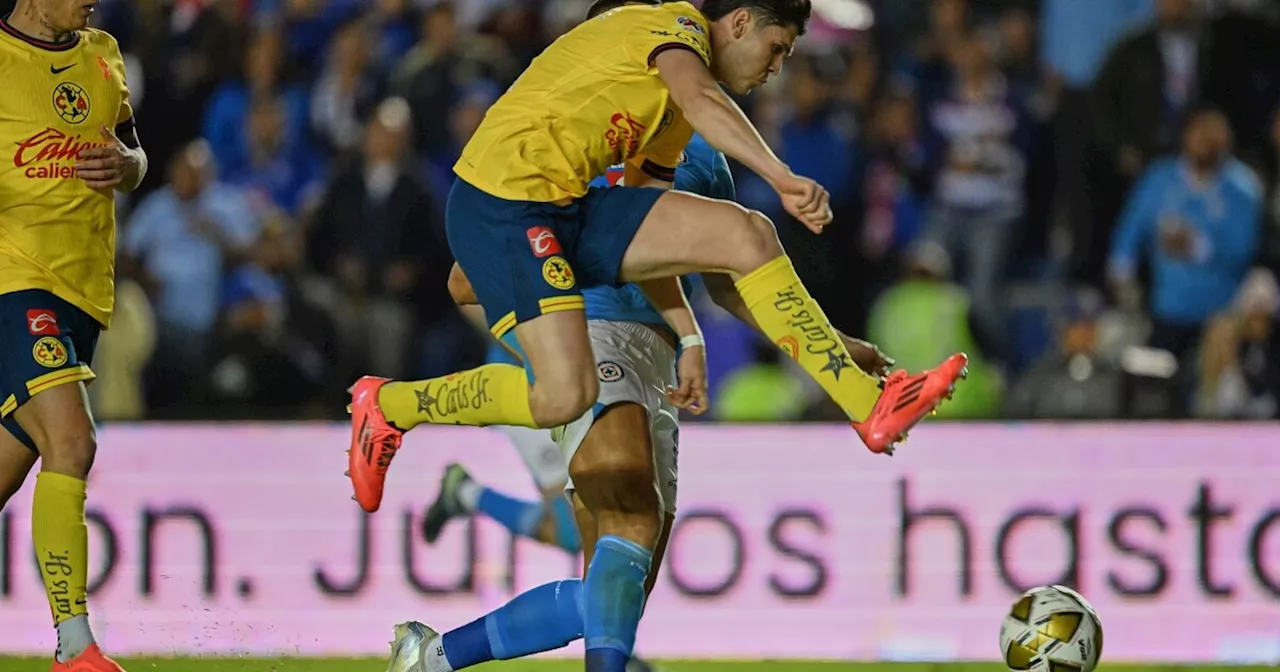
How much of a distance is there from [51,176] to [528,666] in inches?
116

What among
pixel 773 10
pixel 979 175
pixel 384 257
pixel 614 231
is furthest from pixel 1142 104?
pixel 614 231

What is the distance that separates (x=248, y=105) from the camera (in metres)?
12.5

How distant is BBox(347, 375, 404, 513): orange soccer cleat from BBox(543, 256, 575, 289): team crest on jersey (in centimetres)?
82

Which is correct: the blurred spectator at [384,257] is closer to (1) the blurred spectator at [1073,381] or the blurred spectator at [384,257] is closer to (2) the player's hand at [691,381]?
(1) the blurred spectator at [1073,381]

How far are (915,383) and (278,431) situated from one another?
170 inches

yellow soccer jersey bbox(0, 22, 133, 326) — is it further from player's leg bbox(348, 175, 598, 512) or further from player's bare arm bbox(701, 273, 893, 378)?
player's bare arm bbox(701, 273, 893, 378)

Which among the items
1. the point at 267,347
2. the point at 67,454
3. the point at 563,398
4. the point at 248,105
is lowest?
the point at 267,347

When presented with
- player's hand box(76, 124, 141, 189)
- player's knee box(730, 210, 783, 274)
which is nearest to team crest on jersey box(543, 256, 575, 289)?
player's knee box(730, 210, 783, 274)

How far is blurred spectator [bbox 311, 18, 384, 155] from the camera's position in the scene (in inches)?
488

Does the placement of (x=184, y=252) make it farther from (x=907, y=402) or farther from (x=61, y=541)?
(x=907, y=402)

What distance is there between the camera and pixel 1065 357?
10898 mm

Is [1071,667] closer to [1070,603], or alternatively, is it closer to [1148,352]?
[1070,603]

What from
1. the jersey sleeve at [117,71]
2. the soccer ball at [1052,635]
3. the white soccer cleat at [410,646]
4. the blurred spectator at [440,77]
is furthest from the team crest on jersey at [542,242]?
the blurred spectator at [440,77]

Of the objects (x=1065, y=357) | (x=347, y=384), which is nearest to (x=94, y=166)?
(x=347, y=384)
